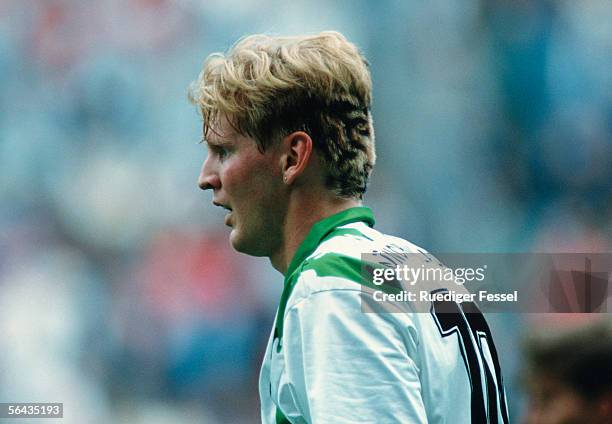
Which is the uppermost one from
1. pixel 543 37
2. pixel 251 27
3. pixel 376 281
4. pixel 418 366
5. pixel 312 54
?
pixel 251 27

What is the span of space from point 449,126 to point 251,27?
42.2 inches

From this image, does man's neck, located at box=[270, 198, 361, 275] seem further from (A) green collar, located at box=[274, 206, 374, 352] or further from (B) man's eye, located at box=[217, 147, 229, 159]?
(B) man's eye, located at box=[217, 147, 229, 159]

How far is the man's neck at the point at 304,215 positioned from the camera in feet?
4.84

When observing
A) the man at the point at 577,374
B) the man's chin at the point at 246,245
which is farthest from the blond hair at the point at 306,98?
the man at the point at 577,374

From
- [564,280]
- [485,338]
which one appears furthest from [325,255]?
[564,280]

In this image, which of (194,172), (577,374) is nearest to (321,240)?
(577,374)

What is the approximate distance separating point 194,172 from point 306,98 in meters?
2.75

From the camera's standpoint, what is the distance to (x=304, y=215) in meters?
1.49

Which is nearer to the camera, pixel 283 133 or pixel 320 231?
pixel 320 231

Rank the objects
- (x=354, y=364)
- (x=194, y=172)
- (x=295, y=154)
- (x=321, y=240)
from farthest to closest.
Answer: (x=194, y=172), (x=295, y=154), (x=321, y=240), (x=354, y=364)

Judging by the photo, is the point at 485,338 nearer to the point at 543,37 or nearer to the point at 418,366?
the point at 418,366

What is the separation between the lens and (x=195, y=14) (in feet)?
14.7

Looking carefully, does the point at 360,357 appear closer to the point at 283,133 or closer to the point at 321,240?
the point at 321,240

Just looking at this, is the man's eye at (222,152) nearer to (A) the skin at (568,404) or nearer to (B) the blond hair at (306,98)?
(B) the blond hair at (306,98)
